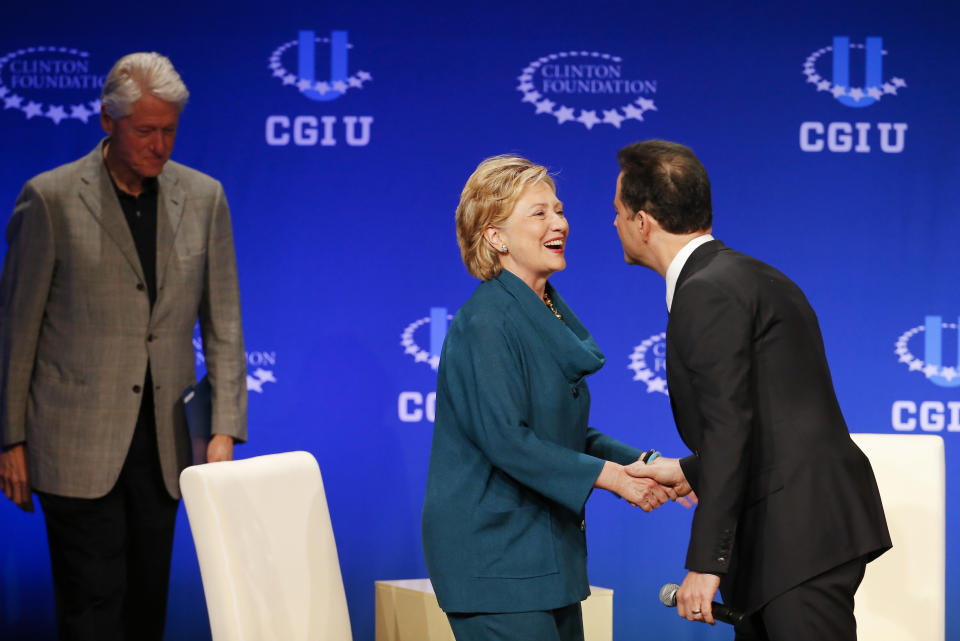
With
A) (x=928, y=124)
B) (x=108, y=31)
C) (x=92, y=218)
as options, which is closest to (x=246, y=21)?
(x=108, y=31)

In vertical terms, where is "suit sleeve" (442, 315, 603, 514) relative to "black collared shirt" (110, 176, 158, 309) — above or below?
below

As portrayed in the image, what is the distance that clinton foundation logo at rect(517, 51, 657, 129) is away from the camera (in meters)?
4.08

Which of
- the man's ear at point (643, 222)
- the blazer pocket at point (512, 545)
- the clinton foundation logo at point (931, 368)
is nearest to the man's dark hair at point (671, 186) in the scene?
the man's ear at point (643, 222)

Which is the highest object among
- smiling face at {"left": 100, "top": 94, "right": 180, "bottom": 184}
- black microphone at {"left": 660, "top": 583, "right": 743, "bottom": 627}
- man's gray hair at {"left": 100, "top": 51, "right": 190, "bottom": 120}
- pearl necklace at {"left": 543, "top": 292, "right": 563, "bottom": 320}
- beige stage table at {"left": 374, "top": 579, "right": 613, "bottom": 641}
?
man's gray hair at {"left": 100, "top": 51, "right": 190, "bottom": 120}

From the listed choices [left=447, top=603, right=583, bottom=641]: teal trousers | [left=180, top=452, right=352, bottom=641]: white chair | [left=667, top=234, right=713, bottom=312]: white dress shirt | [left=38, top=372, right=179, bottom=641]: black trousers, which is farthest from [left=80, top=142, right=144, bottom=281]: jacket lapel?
[left=667, top=234, right=713, bottom=312]: white dress shirt

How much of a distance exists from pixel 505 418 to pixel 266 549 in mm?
579

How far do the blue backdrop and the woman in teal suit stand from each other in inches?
69.7

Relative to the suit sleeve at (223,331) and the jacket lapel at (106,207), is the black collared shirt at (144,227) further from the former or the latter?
the suit sleeve at (223,331)

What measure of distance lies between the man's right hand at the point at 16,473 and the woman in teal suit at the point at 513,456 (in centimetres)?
128

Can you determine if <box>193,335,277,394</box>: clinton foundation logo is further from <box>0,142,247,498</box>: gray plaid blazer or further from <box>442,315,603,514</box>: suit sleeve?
<box>442,315,603,514</box>: suit sleeve

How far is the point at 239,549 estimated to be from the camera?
2.15m

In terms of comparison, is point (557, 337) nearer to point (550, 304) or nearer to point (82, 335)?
point (550, 304)

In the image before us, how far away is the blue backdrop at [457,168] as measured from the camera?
405 cm

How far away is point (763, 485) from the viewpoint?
6.56 feet
